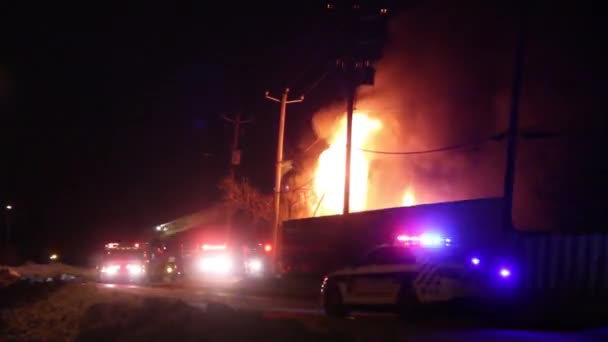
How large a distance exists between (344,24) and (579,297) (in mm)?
15123

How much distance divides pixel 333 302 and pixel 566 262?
22.5 ft

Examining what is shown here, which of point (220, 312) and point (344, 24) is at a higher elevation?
point (344, 24)

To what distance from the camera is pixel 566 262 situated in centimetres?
1836

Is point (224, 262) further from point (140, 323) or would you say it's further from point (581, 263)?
point (140, 323)

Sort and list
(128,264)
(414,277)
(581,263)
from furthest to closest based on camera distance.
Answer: (128,264) → (581,263) → (414,277)

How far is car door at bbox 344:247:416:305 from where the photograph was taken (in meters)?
13.0

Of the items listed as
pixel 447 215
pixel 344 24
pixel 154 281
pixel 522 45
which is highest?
pixel 344 24

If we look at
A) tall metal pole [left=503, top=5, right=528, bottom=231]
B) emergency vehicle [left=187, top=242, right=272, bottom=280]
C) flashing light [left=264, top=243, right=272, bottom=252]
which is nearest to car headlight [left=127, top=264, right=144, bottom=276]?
emergency vehicle [left=187, top=242, right=272, bottom=280]

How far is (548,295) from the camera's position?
53.8 feet

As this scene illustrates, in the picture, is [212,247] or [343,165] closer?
[212,247]

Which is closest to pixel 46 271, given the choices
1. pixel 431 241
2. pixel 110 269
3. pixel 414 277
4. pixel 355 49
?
pixel 110 269

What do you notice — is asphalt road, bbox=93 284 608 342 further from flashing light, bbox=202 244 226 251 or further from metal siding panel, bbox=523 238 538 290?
flashing light, bbox=202 244 226 251

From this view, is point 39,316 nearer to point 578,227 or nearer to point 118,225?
point 578,227

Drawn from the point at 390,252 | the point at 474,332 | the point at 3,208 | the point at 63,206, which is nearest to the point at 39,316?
the point at 390,252
